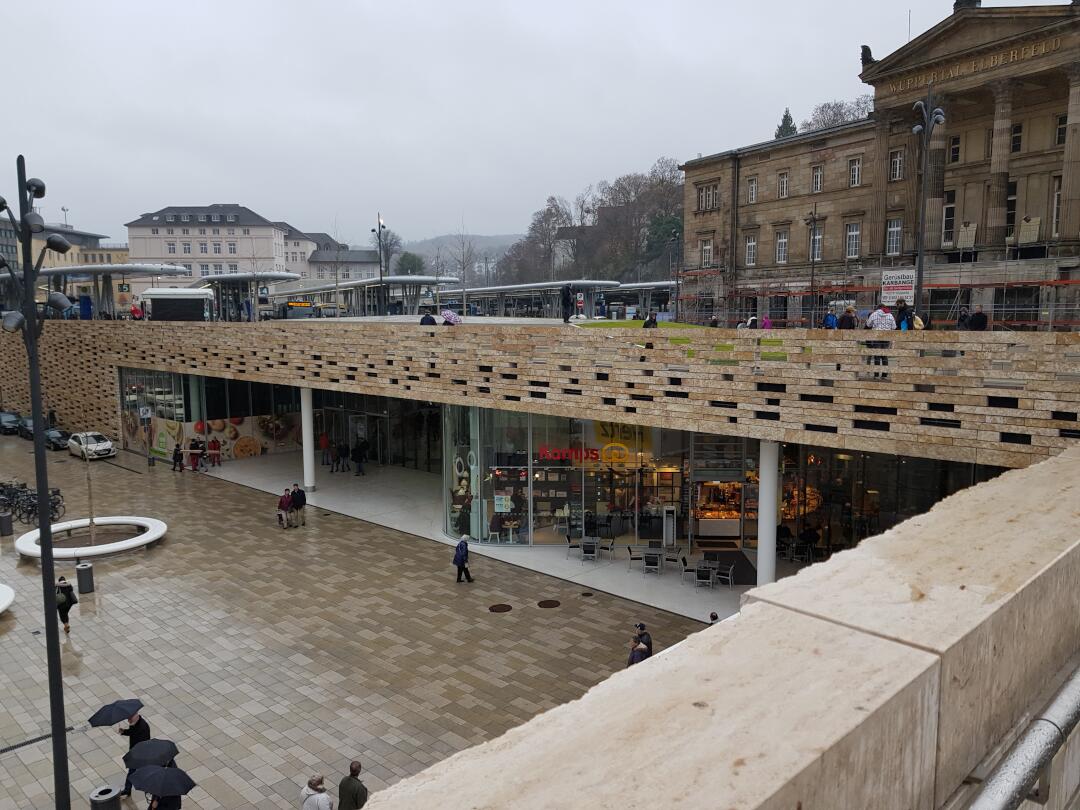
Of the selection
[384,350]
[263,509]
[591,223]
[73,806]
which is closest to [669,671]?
[73,806]

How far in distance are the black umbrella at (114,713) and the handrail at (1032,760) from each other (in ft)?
38.9

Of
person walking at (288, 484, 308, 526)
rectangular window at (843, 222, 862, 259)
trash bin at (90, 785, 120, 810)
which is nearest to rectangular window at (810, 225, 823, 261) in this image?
rectangular window at (843, 222, 862, 259)

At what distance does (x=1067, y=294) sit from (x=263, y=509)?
3048 centimetres

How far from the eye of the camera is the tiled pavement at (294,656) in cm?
1151

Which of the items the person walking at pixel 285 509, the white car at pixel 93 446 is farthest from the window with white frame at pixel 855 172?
the white car at pixel 93 446

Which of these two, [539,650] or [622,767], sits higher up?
[622,767]

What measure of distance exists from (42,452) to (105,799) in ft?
15.0

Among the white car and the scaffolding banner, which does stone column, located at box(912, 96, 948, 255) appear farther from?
the white car

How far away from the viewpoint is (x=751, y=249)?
161 feet

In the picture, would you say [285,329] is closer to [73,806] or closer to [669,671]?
[73,806]

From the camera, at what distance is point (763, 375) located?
14641mm

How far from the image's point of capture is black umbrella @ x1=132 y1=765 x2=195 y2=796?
9.35 m

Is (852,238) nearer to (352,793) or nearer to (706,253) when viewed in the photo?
(706,253)

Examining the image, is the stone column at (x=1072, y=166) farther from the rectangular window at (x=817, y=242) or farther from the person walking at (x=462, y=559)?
the person walking at (x=462, y=559)
